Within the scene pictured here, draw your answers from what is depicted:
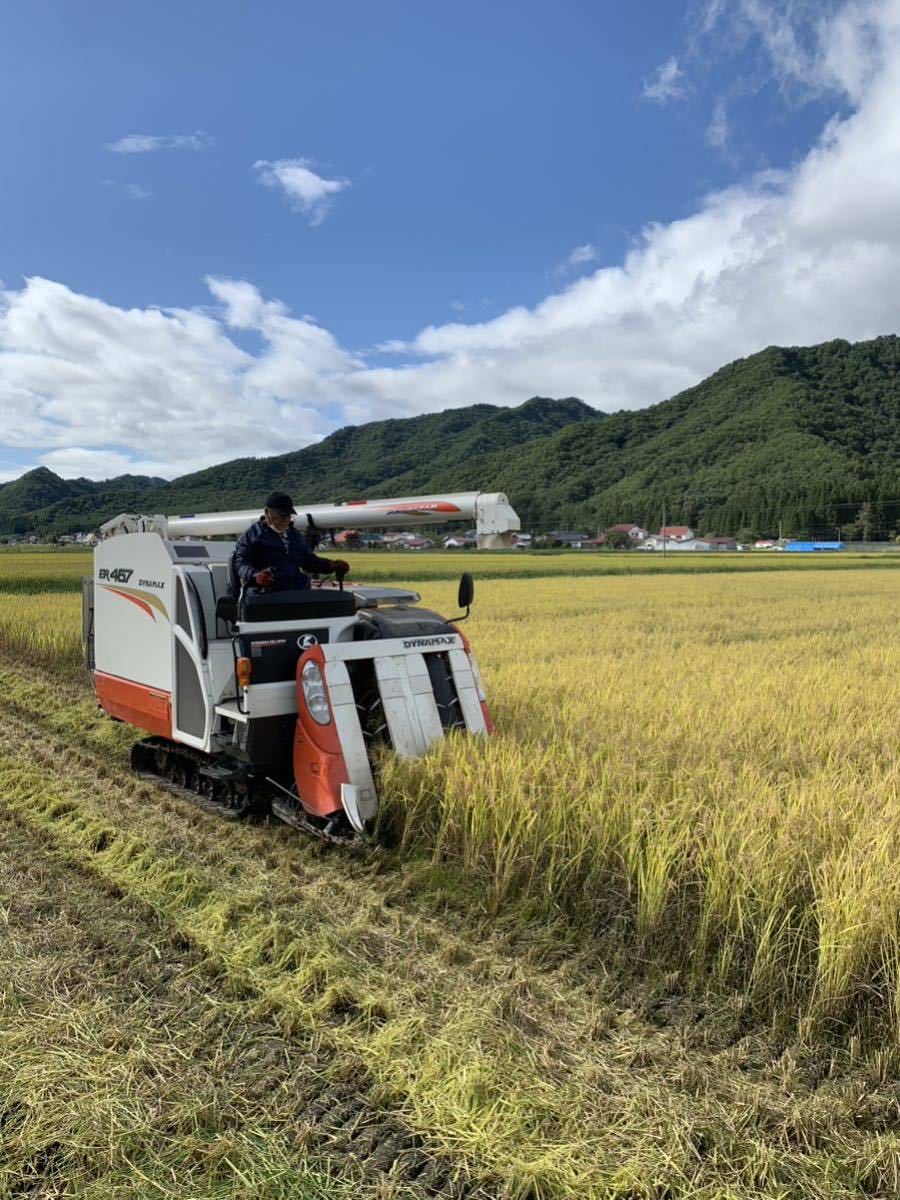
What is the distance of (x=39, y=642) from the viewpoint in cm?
1167

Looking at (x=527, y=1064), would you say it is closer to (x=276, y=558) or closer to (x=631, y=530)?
(x=276, y=558)

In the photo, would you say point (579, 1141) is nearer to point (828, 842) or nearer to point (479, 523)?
point (828, 842)

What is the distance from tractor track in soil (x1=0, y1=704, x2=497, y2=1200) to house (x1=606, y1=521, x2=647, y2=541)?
3286 inches

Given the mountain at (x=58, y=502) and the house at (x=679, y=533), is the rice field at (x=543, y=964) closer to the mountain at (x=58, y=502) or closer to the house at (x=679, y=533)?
the mountain at (x=58, y=502)

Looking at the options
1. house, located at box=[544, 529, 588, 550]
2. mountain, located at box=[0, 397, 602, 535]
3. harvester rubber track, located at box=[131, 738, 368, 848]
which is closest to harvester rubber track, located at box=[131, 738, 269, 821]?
harvester rubber track, located at box=[131, 738, 368, 848]

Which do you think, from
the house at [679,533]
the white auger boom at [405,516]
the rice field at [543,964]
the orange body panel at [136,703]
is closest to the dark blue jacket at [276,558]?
the white auger boom at [405,516]

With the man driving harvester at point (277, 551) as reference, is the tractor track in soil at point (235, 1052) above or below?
below

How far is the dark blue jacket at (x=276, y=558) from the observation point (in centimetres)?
→ 525

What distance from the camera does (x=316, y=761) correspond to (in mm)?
4625

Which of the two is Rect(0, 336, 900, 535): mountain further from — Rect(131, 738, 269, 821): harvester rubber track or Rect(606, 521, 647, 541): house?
Rect(131, 738, 269, 821): harvester rubber track

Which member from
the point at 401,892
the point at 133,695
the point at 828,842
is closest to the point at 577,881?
the point at 401,892

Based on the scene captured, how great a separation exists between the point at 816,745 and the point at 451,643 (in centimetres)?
290

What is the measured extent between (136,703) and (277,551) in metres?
2.00

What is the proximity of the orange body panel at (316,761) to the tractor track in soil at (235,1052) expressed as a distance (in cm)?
111
